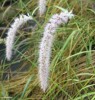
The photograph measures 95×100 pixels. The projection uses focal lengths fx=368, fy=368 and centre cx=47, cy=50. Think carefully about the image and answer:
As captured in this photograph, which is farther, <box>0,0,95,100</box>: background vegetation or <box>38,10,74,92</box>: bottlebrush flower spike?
<box>0,0,95,100</box>: background vegetation

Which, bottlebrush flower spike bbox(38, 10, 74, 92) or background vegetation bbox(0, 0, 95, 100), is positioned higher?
bottlebrush flower spike bbox(38, 10, 74, 92)

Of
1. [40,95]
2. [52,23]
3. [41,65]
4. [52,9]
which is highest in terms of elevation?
[52,23]

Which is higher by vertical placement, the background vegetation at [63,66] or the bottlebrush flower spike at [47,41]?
the bottlebrush flower spike at [47,41]

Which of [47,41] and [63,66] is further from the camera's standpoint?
[63,66]

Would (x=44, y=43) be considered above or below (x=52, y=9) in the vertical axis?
above

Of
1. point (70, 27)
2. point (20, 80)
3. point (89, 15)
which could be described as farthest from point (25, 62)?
point (89, 15)

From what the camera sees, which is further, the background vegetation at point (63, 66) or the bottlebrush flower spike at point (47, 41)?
the background vegetation at point (63, 66)

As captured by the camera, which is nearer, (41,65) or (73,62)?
(41,65)

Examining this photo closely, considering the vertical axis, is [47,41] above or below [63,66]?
→ above

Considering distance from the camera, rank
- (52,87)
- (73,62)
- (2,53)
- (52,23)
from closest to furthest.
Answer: (52,23), (52,87), (73,62), (2,53)

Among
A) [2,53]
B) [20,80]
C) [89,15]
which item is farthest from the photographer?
[2,53]

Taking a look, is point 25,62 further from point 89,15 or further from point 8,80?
point 89,15
